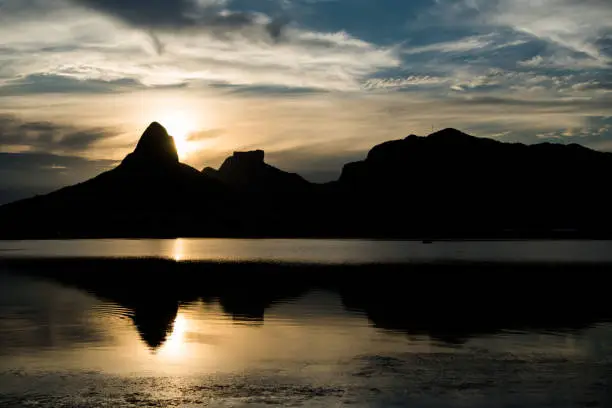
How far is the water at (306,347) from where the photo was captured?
23.2m

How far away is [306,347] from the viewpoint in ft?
110

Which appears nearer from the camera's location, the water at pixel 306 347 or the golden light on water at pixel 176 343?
the water at pixel 306 347

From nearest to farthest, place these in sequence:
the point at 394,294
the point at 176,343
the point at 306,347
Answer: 1. the point at 306,347
2. the point at 176,343
3. the point at 394,294

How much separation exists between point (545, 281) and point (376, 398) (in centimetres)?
5730

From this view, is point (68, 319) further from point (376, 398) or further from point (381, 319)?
point (376, 398)

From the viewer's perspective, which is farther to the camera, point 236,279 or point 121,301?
point 236,279

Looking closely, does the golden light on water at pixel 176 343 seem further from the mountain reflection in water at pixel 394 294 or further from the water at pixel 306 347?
the mountain reflection in water at pixel 394 294

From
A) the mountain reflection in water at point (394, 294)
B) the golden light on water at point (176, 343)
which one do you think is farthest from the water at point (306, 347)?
the mountain reflection in water at point (394, 294)

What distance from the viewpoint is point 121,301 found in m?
57.1

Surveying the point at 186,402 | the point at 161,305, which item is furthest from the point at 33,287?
the point at 186,402

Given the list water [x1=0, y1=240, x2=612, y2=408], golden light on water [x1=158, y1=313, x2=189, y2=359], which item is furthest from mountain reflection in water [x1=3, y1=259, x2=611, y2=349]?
golden light on water [x1=158, y1=313, x2=189, y2=359]

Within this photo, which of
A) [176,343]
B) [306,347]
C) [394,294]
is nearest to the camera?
[306,347]

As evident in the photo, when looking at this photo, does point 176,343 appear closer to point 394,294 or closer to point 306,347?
point 306,347

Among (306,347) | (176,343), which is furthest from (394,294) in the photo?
(176,343)
